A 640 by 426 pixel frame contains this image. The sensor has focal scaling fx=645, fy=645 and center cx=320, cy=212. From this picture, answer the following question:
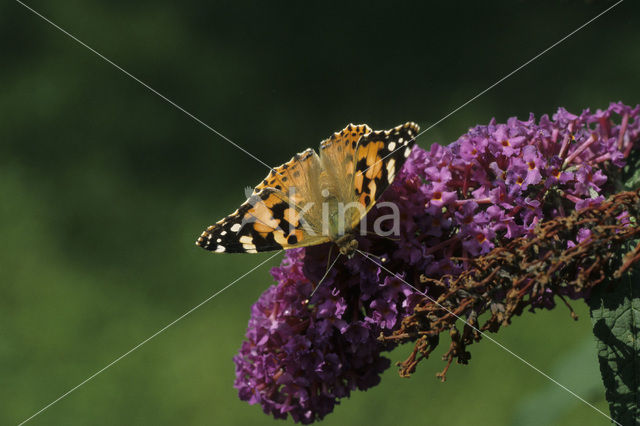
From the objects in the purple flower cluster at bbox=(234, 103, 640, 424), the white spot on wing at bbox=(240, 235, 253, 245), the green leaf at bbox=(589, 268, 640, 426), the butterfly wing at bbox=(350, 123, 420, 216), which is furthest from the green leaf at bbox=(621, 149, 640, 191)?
the white spot on wing at bbox=(240, 235, 253, 245)

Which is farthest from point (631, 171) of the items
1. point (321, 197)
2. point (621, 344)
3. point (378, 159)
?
point (321, 197)

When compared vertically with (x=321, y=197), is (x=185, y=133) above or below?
A: above

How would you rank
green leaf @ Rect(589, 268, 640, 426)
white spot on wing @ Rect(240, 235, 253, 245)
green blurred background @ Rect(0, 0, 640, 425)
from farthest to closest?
green blurred background @ Rect(0, 0, 640, 425), white spot on wing @ Rect(240, 235, 253, 245), green leaf @ Rect(589, 268, 640, 426)

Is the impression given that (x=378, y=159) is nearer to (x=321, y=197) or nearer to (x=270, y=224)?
(x=321, y=197)

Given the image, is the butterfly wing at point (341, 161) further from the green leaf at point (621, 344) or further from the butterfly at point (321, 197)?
the green leaf at point (621, 344)

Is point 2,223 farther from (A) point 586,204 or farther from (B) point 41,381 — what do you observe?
(A) point 586,204

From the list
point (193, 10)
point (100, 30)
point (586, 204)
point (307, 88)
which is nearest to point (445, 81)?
point (307, 88)

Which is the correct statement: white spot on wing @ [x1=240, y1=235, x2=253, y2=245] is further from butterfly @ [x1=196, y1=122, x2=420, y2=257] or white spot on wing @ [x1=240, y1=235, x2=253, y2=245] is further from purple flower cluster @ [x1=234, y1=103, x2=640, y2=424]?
purple flower cluster @ [x1=234, y1=103, x2=640, y2=424]
